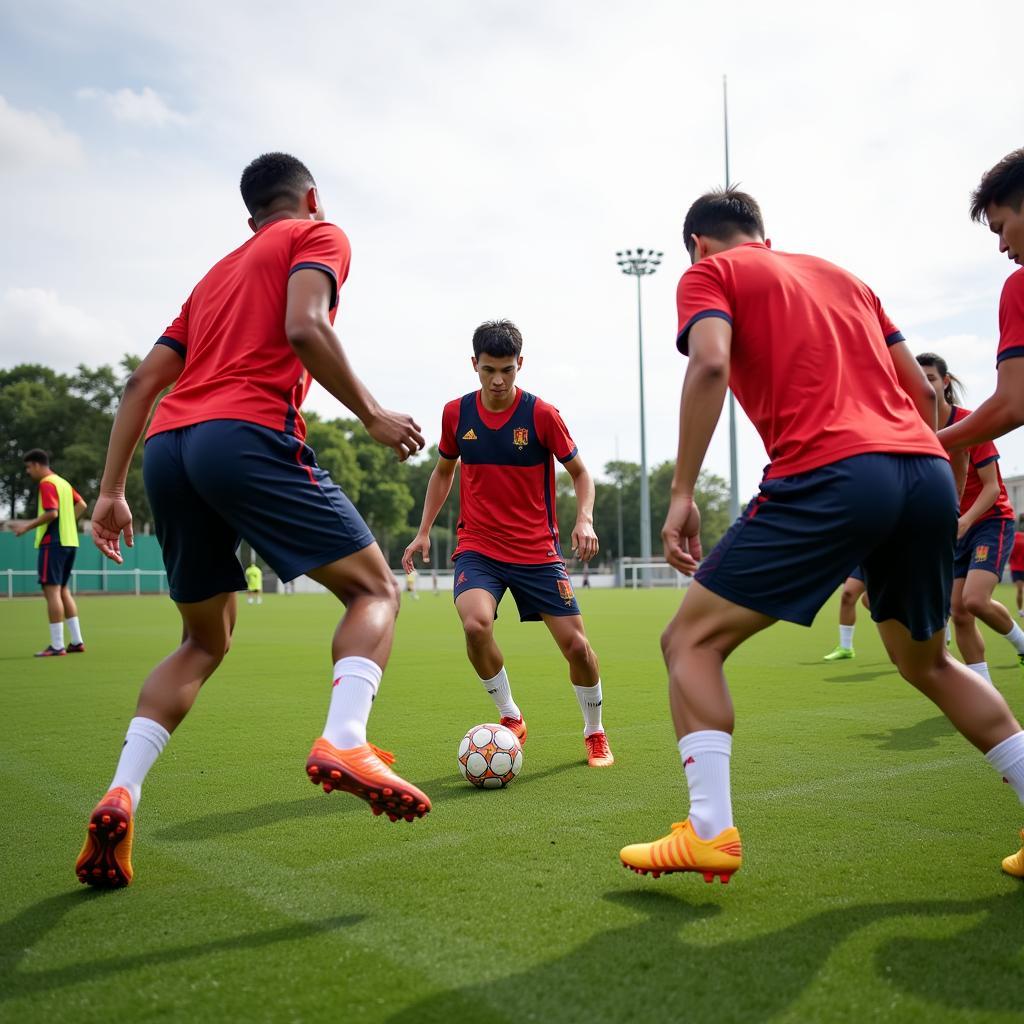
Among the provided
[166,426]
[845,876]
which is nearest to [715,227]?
[166,426]

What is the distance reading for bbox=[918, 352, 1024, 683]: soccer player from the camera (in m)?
6.67

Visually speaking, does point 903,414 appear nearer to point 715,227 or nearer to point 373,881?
point 715,227

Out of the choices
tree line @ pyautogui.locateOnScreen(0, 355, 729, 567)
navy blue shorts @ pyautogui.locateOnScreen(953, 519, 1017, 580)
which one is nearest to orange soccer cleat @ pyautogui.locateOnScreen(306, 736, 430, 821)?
navy blue shorts @ pyautogui.locateOnScreen(953, 519, 1017, 580)

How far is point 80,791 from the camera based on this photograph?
475cm

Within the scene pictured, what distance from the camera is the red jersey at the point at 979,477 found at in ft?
22.4

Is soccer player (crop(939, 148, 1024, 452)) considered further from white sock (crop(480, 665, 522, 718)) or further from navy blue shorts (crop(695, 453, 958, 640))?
white sock (crop(480, 665, 522, 718))

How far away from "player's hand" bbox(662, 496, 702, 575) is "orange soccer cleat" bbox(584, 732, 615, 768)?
2373 mm

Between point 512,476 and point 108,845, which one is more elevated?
point 512,476

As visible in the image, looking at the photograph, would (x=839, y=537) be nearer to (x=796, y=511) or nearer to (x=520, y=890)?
(x=796, y=511)

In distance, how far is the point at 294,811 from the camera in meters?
4.35

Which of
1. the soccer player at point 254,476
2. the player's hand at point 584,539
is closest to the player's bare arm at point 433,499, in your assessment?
the player's hand at point 584,539

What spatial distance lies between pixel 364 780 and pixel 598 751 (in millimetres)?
2776

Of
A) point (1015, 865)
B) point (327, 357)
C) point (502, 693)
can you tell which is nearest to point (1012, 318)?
point (1015, 865)

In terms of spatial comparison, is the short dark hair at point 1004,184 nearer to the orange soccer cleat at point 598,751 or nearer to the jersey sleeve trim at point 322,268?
the jersey sleeve trim at point 322,268
